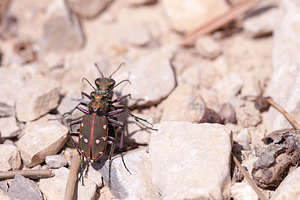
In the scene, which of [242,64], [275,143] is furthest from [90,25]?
[275,143]

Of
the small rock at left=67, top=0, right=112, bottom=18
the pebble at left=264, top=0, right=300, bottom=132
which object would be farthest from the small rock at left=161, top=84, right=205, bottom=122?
the small rock at left=67, top=0, right=112, bottom=18

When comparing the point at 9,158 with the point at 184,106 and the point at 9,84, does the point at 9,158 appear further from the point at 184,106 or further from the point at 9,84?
the point at 184,106

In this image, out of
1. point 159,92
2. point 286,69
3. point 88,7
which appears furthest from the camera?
point 88,7

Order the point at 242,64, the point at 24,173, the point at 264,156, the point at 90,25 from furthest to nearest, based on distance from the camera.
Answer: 1. the point at 90,25
2. the point at 242,64
3. the point at 24,173
4. the point at 264,156

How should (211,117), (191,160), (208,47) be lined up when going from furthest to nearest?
(208,47) → (211,117) → (191,160)

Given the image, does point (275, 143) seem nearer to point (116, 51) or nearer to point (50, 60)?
point (116, 51)

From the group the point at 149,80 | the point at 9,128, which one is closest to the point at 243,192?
the point at 149,80

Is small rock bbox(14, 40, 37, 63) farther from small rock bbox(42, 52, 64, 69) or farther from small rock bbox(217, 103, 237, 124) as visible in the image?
small rock bbox(217, 103, 237, 124)

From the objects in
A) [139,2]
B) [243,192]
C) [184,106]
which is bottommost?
[243,192]
